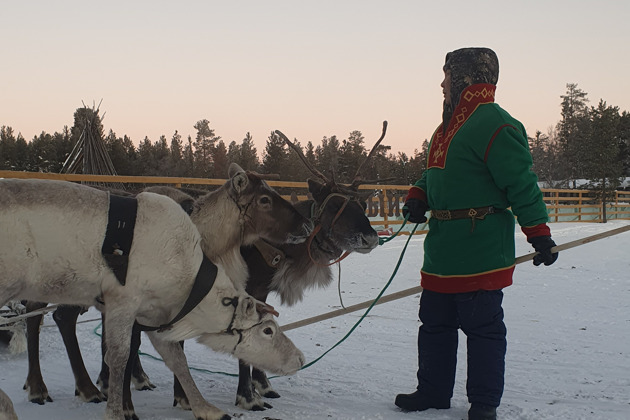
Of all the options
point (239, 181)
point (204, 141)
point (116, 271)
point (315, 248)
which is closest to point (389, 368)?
point (315, 248)

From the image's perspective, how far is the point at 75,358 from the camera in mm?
3986

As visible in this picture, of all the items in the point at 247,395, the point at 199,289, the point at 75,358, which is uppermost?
the point at 199,289

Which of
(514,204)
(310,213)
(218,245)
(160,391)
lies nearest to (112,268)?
(218,245)

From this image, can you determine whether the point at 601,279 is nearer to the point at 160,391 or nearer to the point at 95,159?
the point at 160,391

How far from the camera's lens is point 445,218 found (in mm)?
3646

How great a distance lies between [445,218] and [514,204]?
1.47ft

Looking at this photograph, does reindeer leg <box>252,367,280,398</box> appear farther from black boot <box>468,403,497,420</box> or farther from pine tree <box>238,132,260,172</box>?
pine tree <box>238,132,260,172</box>

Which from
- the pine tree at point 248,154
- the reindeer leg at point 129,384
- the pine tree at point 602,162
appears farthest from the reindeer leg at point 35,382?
the pine tree at point 248,154

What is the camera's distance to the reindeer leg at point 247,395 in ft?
12.2

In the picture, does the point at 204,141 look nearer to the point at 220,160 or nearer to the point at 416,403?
the point at 220,160

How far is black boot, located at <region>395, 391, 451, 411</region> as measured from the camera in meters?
3.59

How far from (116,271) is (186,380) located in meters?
0.87

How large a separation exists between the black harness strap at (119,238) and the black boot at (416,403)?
194cm

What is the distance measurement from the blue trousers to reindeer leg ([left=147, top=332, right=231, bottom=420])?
1377mm
